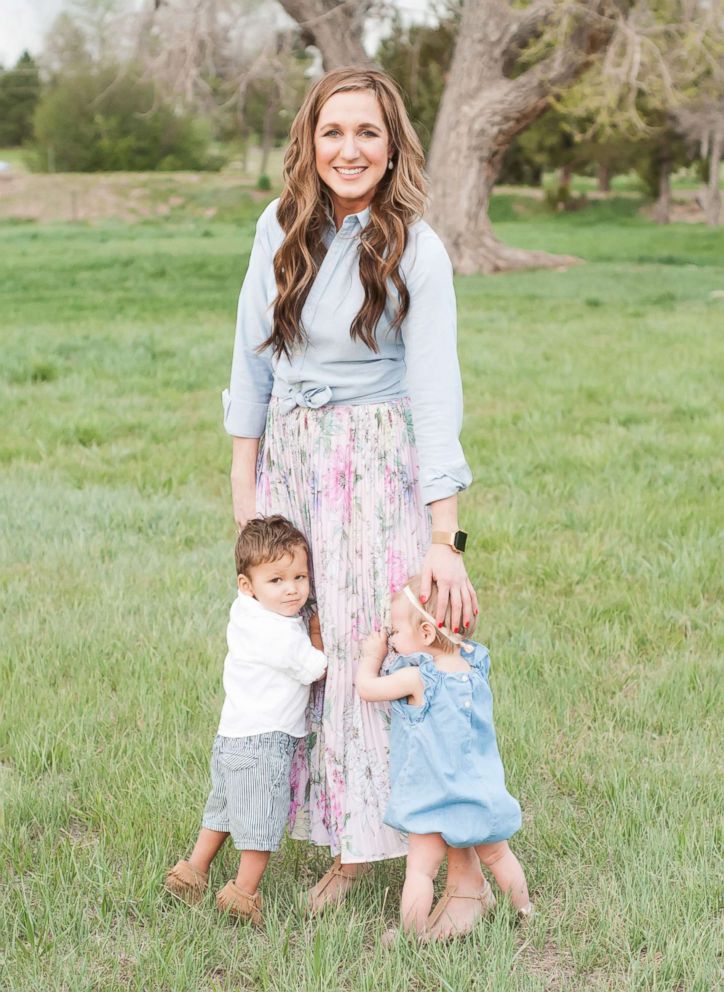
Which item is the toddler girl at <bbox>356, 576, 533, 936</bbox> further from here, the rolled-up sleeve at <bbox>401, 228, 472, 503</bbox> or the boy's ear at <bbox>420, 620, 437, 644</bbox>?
the rolled-up sleeve at <bbox>401, 228, 472, 503</bbox>

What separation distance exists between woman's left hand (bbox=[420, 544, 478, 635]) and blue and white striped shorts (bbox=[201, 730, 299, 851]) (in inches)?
20.0

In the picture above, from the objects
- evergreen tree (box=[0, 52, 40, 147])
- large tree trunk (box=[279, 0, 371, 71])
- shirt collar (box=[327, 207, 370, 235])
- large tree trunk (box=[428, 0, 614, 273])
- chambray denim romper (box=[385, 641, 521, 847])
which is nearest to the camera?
chambray denim romper (box=[385, 641, 521, 847])

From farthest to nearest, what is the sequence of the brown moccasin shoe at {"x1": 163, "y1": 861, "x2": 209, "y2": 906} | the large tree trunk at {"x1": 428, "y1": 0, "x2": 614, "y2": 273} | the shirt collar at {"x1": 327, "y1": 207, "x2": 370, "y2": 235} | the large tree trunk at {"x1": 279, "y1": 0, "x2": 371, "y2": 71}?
the large tree trunk at {"x1": 279, "y1": 0, "x2": 371, "y2": 71} → the large tree trunk at {"x1": 428, "y1": 0, "x2": 614, "y2": 273} → the brown moccasin shoe at {"x1": 163, "y1": 861, "x2": 209, "y2": 906} → the shirt collar at {"x1": 327, "y1": 207, "x2": 370, "y2": 235}

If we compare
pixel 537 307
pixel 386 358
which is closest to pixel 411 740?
pixel 386 358

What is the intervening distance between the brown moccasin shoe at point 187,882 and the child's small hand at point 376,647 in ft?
2.17

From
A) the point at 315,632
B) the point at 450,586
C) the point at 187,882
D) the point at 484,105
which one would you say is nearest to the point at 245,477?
the point at 315,632

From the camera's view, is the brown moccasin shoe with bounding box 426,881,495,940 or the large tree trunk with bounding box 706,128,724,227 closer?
the brown moccasin shoe with bounding box 426,881,495,940

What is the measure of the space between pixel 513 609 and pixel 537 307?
9.91 m

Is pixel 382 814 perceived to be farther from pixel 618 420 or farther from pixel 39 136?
pixel 39 136

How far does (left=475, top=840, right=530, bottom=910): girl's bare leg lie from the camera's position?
8.73 feet

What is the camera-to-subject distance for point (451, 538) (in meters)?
2.54

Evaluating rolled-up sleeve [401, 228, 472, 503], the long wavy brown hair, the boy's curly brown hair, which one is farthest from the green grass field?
the long wavy brown hair

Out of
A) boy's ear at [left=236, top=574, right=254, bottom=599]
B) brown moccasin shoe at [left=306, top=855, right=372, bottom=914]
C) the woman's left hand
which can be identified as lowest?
brown moccasin shoe at [left=306, top=855, right=372, bottom=914]

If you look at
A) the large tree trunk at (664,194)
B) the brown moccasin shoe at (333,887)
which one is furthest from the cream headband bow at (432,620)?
the large tree trunk at (664,194)
